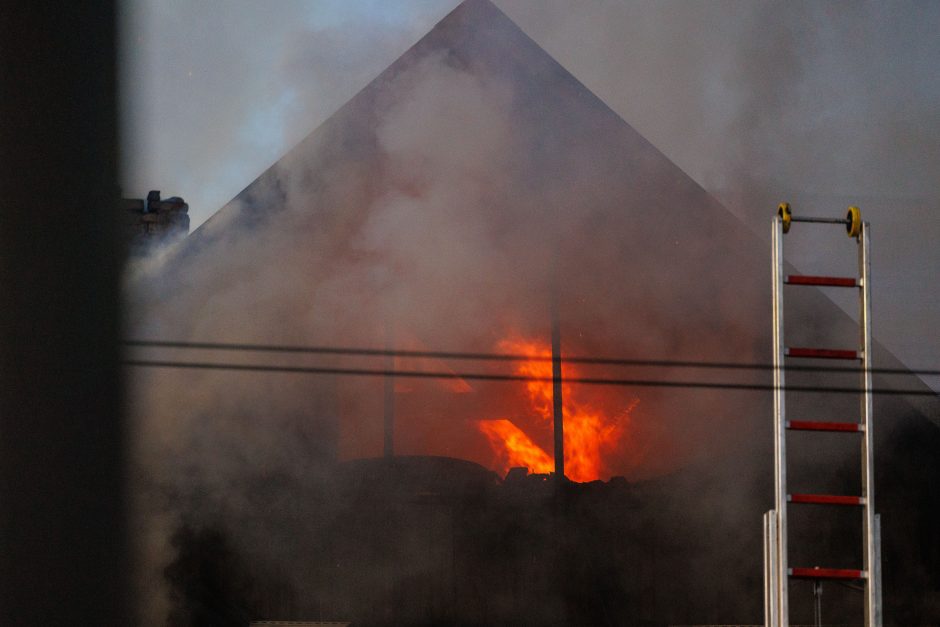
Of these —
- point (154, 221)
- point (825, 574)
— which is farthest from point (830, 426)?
point (154, 221)

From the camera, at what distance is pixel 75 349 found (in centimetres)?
375

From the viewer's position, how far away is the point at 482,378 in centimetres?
573

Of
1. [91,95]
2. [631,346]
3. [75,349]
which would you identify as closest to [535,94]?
[631,346]

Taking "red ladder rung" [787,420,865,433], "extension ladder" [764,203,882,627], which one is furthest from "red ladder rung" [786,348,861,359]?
"red ladder rung" [787,420,865,433]

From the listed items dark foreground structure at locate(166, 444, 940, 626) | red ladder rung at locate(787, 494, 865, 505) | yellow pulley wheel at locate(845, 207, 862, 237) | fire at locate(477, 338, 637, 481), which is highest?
yellow pulley wheel at locate(845, 207, 862, 237)

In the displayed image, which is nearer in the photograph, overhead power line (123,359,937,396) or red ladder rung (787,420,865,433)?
red ladder rung (787,420,865,433)

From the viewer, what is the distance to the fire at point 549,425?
223 inches

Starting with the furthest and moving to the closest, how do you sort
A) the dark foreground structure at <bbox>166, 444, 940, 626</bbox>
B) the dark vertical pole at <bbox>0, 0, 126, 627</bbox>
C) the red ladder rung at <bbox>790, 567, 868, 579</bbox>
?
the dark foreground structure at <bbox>166, 444, 940, 626</bbox>
the red ladder rung at <bbox>790, 567, 868, 579</bbox>
the dark vertical pole at <bbox>0, 0, 126, 627</bbox>

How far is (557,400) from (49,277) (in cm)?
308

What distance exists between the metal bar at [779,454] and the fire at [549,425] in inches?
92.2

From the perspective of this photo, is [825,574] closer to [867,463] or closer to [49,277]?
[867,463]

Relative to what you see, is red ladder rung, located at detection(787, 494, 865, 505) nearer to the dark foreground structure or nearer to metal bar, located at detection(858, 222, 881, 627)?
metal bar, located at detection(858, 222, 881, 627)

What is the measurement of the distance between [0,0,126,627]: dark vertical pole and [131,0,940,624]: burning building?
126 cm

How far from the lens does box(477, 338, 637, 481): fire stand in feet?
18.6
